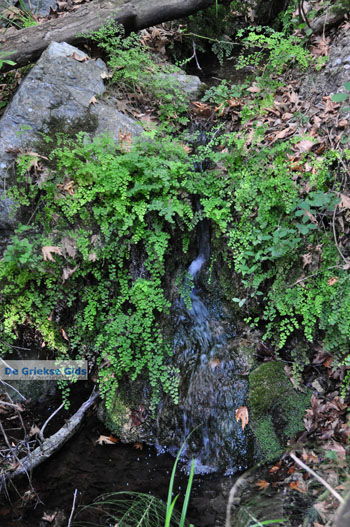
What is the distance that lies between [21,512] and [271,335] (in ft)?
10.4

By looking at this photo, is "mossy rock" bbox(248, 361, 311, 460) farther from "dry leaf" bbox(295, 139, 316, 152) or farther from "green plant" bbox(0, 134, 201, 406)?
"dry leaf" bbox(295, 139, 316, 152)

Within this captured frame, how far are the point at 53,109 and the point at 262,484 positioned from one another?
15.7ft

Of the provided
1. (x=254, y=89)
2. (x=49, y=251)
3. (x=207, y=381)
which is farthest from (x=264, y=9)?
(x=207, y=381)

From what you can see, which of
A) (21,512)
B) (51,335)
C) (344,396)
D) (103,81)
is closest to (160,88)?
(103,81)

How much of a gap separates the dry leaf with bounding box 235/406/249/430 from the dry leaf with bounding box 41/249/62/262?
103 inches

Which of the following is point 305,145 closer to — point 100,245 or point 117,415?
point 100,245

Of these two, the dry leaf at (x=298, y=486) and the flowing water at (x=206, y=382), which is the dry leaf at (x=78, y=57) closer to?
the flowing water at (x=206, y=382)

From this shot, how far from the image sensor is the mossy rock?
4270mm

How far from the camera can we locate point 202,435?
4648 millimetres

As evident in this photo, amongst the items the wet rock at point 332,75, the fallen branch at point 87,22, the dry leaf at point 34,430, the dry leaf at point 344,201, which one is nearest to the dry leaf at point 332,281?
the dry leaf at point 344,201

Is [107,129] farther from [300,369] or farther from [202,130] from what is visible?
[300,369]

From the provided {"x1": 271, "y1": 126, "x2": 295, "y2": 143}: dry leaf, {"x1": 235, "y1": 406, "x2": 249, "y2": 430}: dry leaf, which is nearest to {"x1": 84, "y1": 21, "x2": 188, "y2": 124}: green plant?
{"x1": 271, "y1": 126, "x2": 295, "y2": 143}: dry leaf

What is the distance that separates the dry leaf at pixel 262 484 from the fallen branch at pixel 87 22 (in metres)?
5.94

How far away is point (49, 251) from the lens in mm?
4504
